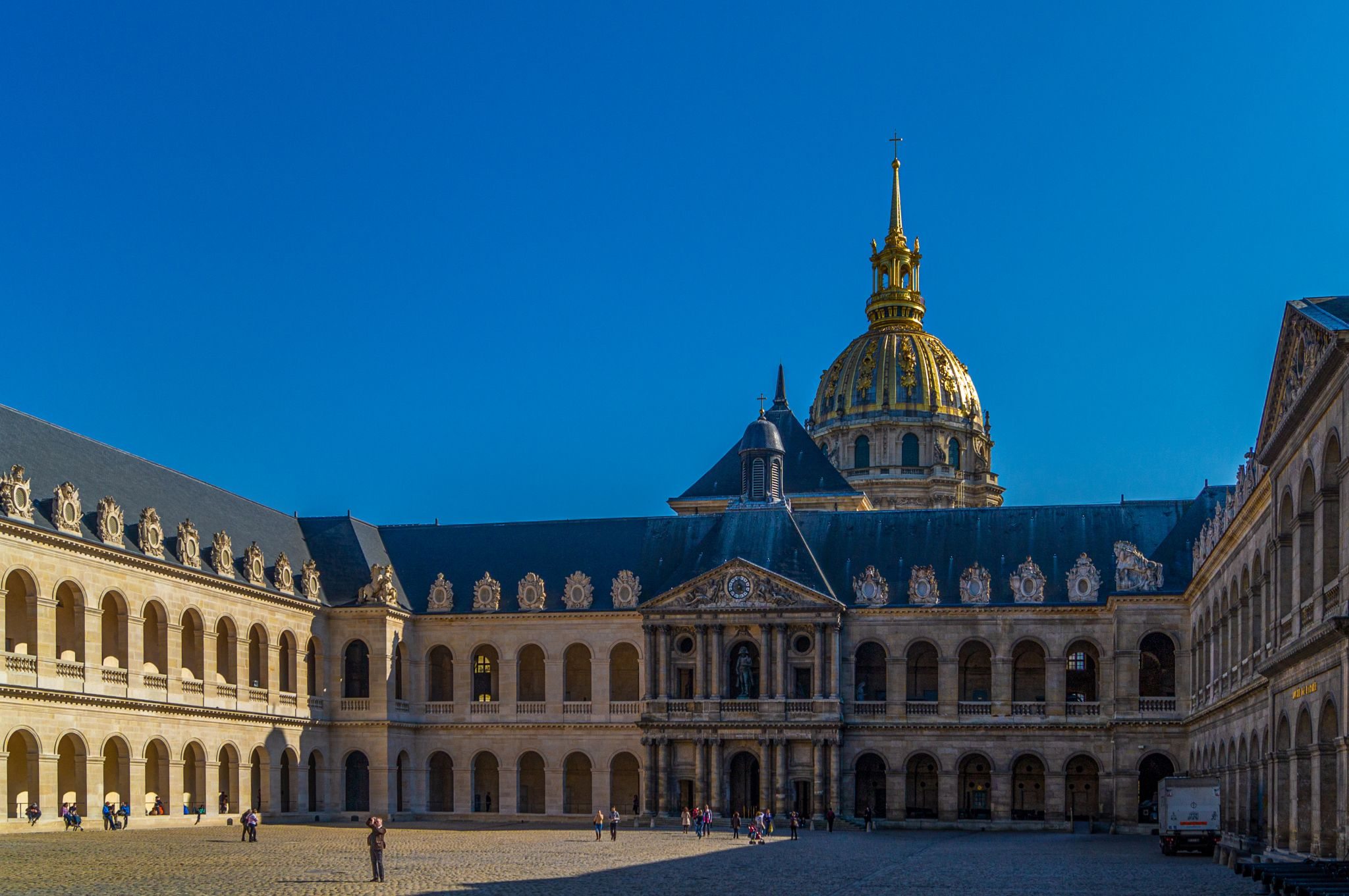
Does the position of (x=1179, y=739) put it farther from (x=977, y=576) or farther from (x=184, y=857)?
(x=184, y=857)

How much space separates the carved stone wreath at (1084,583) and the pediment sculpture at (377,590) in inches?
1228

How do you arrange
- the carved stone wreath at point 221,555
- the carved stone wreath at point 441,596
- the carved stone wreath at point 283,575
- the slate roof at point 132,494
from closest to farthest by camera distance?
the slate roof at point 132,494, the carved stone wreath at point 221,555, the carved stone wreath at point 283,575, the carved stone wreath at point 441,596

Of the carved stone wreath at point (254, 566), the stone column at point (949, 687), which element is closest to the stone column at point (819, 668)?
the stone column at point (949, 687)

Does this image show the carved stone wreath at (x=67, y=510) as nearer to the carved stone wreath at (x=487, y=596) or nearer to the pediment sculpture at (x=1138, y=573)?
the carved stone wreath at (x=487, y=596)

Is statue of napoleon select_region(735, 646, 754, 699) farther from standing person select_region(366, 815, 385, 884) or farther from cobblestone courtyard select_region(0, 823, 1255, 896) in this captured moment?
standing person select_region(366, 815, 385, 884)

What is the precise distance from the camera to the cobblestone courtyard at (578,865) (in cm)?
3691

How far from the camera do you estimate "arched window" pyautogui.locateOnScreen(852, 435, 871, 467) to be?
136 m

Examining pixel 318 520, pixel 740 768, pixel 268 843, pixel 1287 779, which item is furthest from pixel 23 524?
pixel 1287 779

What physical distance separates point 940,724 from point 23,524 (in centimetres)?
4008

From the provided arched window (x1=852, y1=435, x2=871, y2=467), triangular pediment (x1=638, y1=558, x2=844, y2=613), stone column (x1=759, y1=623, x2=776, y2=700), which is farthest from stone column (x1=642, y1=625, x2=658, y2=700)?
arched window (x1=852, y1=435, x2=871, y2=467)

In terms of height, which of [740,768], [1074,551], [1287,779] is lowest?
[740,768]

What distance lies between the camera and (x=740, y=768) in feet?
253

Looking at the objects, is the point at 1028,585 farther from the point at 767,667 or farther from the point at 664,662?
the point at 664,662

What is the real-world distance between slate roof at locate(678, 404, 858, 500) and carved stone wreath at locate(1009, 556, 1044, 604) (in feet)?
81.5
